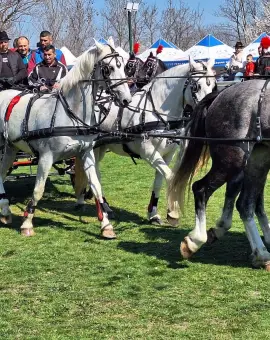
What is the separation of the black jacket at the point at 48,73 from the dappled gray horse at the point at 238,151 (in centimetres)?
272

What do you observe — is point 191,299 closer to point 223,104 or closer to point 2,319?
point 2,319

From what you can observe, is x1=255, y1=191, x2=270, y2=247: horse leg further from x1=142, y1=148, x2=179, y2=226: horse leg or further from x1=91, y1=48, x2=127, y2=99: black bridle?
x1=91, y1=48, x2=127, y2=99: black bridle

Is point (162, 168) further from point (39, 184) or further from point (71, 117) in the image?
point (39, 184)

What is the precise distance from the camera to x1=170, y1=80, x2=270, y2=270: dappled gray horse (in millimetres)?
5379

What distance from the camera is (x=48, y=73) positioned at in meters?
8.07

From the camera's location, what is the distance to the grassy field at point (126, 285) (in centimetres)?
429

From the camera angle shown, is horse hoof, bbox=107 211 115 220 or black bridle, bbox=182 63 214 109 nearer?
black bridle, bbox=182 63 214 109

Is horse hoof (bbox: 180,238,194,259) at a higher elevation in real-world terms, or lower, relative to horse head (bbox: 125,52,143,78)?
lower

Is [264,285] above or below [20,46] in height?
below

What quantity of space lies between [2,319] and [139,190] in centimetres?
587

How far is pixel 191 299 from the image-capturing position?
15.9 feet

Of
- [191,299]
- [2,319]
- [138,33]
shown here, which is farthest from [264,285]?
[138,33]

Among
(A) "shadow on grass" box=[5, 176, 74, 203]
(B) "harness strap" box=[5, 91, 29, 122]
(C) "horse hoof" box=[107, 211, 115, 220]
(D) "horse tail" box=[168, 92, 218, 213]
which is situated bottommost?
(A) "shadow on grass" box=[5, 176, 74, 203]

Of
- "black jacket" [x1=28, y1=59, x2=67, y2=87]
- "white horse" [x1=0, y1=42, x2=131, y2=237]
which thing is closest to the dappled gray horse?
"white horse" [x1=0, y1=42, x2=131, y2=237]
